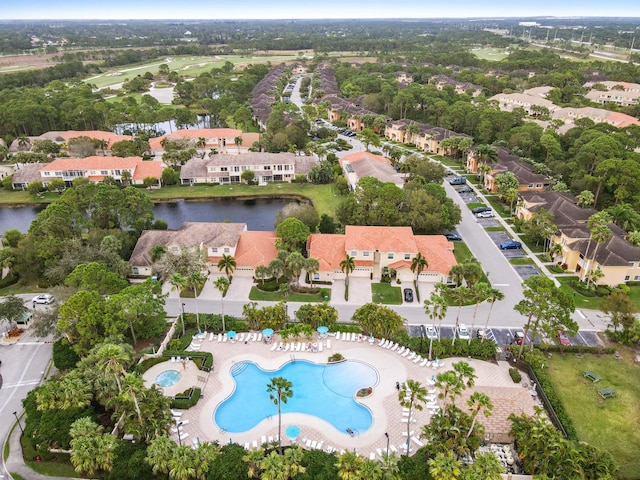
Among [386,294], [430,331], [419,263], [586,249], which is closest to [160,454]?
[430,331]

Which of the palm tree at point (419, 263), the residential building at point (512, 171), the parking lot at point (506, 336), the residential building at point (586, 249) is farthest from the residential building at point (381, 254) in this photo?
the residential building at point (512, 171)

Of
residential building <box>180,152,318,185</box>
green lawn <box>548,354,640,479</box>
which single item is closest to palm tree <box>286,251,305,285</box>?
green lawn <box>548,354,640,479</box>

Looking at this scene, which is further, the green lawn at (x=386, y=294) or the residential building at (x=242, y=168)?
the residential building at (x=242, y=168)

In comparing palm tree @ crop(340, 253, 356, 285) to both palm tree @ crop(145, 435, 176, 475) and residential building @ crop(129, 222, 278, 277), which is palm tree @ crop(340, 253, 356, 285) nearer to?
residential building @ crop(129, 222, 278, 277)

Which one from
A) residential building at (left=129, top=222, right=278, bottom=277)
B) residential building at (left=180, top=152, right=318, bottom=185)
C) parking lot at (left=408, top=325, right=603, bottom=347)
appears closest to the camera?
parking lot at (left=408, top=325, right=603, bottom=347)

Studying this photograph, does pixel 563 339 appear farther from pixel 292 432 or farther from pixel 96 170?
pixel 96 170

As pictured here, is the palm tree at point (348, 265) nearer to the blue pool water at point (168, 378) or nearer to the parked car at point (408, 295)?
the parked car at point (408, 295)
